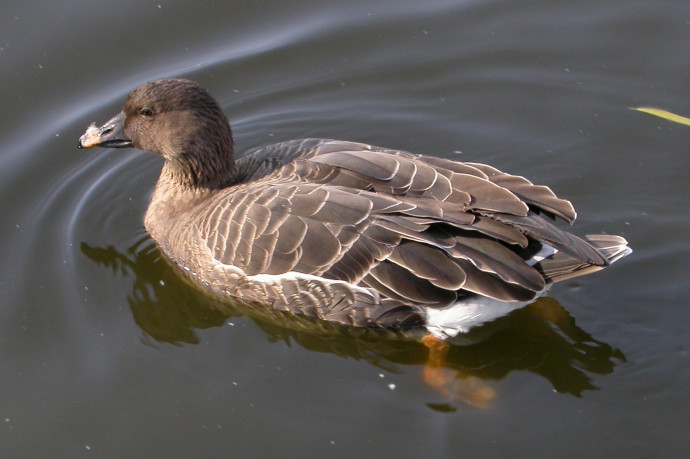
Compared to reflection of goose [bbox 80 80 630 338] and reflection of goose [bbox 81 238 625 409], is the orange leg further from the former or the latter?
reflection of goose [bbox 80 80 630 338]

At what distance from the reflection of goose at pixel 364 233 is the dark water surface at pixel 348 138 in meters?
0.40

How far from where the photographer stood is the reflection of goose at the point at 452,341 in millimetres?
7023

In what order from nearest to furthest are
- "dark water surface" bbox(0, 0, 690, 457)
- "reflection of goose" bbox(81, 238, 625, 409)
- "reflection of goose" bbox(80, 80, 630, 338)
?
"dark water surface" bbox(0, 0, 690, 457) → "reflection of goose" bbox(80, 80, 630, 338) → "reflection of goose" bbox(81, 238, 625, 409)

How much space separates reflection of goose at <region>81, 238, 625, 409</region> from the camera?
7.02m

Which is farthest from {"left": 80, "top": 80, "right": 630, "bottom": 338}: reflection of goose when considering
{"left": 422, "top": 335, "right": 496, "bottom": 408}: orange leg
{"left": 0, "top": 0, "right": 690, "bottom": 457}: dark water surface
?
{"left": 0, "top": 0, "right": 690, "bottom": 457}: dark water surface

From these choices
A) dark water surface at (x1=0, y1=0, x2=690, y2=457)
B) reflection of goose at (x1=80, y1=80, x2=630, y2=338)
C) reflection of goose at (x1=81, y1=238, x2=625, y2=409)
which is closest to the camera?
dark water surface at (x1=0, y1=0, x2=690, y2=457)

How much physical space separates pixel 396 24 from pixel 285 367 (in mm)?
5047

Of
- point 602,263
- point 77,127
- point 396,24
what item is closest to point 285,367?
point 602,263

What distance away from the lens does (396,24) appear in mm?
10719

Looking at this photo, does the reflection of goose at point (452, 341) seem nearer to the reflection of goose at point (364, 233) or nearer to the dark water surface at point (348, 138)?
the dark water surface at point (348, 138)

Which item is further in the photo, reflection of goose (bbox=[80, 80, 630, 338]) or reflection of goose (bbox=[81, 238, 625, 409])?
reflection of goose (bbox=[81, 238, 625, 409])

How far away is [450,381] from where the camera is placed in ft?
23.1

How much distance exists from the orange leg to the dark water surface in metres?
0.06

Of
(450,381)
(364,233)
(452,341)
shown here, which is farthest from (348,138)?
(450,381)
